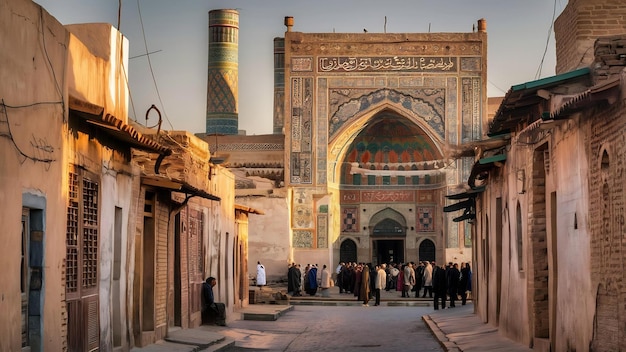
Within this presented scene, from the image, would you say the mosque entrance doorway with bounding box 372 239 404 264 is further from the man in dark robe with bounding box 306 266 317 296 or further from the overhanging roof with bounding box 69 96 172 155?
the overhanging roof with bounding box 69 96 172 155

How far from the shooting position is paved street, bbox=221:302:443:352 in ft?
60.4

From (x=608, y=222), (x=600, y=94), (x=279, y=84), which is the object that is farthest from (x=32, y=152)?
(x=279, y=84)

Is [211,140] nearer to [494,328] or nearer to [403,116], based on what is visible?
[403,116]

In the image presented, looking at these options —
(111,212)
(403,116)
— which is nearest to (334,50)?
(403,116)

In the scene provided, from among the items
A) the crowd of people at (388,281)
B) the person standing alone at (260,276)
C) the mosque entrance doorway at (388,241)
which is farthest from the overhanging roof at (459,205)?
the mosque entrance doorway at (388,241)

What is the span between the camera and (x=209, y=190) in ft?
73.1

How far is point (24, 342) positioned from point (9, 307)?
3.22 ft

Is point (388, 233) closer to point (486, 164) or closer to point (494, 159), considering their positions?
point (486, 164)

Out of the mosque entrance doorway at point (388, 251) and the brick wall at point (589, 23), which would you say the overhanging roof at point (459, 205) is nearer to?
the brick wall at point (589, 23)

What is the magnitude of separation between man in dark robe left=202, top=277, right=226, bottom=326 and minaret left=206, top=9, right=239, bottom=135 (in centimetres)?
2897

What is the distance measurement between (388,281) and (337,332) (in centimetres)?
2054

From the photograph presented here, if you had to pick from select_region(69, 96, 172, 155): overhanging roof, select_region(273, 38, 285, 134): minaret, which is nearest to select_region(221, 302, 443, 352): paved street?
select_region(69, 96, 172, 155): overhanging roof

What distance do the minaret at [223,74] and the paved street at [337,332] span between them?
21986 mm

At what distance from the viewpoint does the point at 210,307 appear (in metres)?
21.5
